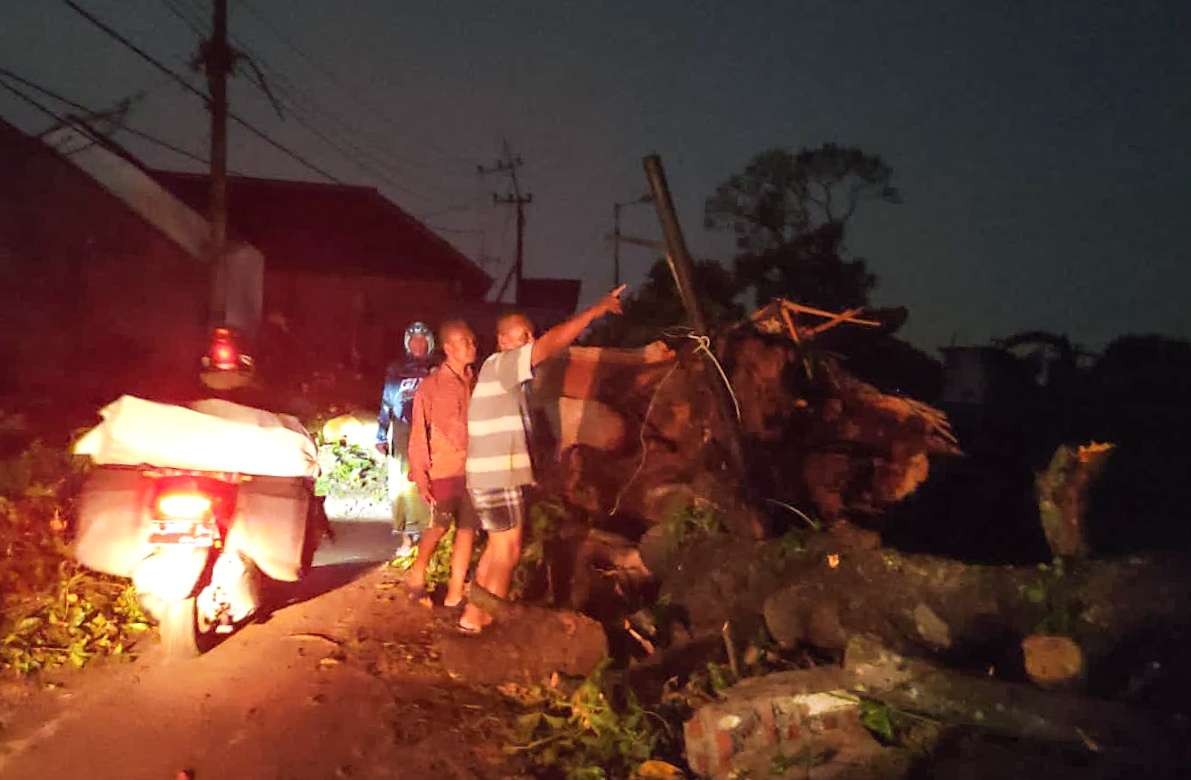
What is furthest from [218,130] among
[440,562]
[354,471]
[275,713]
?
[275,713]

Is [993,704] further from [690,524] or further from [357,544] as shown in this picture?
[357,544]

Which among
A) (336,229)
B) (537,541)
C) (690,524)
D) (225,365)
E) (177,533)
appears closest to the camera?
(177,533)

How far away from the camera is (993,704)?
3775 mm

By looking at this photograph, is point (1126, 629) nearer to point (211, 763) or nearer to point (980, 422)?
point (211, 763)

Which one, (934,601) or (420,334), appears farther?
(420,334)

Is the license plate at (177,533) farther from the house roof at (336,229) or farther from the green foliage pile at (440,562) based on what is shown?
the house roof at (336,229)

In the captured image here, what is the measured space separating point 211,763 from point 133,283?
15366mm

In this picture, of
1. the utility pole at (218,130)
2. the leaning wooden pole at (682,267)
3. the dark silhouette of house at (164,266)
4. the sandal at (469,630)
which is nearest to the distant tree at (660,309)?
the leaning wooden pole at (682,267)

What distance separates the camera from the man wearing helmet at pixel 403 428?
7770mm

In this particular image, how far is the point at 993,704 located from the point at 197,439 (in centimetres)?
404

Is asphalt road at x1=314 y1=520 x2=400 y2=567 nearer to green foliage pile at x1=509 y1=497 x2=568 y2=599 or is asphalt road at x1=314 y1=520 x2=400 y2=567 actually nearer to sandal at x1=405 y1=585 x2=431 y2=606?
sandal at x1=405 y1=585 x2=431 y2=606

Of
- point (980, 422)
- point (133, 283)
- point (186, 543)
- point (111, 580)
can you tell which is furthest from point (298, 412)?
point (133, 283)

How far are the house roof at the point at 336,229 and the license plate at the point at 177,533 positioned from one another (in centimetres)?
2619

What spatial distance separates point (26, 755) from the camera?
433cm
